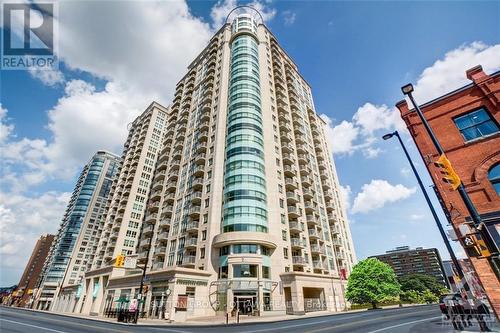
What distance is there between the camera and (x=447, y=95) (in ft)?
59.7

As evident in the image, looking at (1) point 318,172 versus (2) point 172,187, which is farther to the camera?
(1) point 318,172

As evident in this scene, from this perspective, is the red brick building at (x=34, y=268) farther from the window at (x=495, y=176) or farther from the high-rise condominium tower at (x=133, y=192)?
the window at (x=495, y=176)

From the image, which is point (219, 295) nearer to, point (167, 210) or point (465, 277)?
point (167, 210)

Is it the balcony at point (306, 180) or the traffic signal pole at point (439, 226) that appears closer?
the traffic signal pole at point (439, 226)

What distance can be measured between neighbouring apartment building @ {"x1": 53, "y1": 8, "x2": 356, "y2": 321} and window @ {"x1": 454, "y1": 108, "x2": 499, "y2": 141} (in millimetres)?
25370

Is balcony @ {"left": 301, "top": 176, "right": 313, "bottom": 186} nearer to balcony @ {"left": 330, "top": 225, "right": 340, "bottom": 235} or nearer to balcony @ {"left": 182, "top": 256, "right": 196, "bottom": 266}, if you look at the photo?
balcony @ {"left": 330, "top": 225, "right": 340, "bottom": 235}

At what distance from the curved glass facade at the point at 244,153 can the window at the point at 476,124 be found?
25931mm

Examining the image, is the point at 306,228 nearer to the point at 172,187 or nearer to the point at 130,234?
the point at 172,187

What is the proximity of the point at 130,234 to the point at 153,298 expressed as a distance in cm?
2909

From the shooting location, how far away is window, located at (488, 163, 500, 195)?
1446cm

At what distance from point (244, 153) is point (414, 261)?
556ft

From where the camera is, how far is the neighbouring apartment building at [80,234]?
81.2 m

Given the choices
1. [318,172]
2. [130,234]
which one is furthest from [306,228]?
[130,234]

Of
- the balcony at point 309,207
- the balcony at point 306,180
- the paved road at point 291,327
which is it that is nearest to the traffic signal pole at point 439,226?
the paved road at point 291,327
